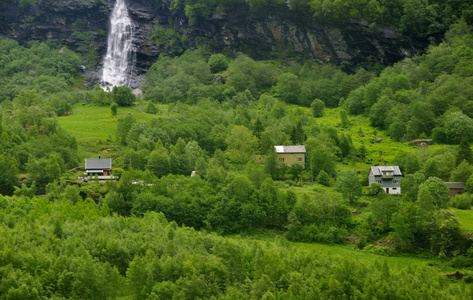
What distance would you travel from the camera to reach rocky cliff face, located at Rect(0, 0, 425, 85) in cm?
16971

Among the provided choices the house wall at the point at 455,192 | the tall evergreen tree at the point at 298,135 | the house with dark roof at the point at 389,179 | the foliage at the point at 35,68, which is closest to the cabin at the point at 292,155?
the tall evergreen tree at the point at 298,135

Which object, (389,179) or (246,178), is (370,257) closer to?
(389,179)

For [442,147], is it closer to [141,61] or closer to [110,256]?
[110,256]

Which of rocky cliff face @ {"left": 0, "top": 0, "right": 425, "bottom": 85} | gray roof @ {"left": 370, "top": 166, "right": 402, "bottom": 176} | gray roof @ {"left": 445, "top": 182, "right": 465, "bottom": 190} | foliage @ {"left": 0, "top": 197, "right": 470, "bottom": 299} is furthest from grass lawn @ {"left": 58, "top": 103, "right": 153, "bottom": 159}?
gray roof @ {"left": 445, "top": 182, "right": 465, "bottom": 190}

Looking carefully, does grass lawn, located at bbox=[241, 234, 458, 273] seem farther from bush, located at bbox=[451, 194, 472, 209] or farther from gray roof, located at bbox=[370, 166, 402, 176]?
gray roof, located at bbox=[370, 166, 402, 176]

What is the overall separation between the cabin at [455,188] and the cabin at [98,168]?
5188 centimetres

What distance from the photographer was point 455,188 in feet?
301

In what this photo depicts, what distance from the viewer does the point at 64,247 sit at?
67125 millimetres

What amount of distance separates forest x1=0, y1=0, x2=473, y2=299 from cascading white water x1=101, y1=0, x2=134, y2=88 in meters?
10.7

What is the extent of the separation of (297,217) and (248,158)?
28.2 metres

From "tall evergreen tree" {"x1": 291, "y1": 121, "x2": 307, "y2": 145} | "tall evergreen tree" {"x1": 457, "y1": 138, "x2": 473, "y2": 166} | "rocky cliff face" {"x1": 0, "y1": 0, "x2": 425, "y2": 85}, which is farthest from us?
"rocky cliff face" {"x1": 0, "y1": 0, "x2": 425, "y2": 85}

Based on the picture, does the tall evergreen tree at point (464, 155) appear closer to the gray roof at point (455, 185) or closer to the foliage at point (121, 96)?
the gray roof at point (455, 185)

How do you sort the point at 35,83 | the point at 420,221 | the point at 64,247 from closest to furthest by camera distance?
the point at 64,247
the point at 420,221
the point at 35,83

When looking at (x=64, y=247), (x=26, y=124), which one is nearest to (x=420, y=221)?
(x=64, y=247)
